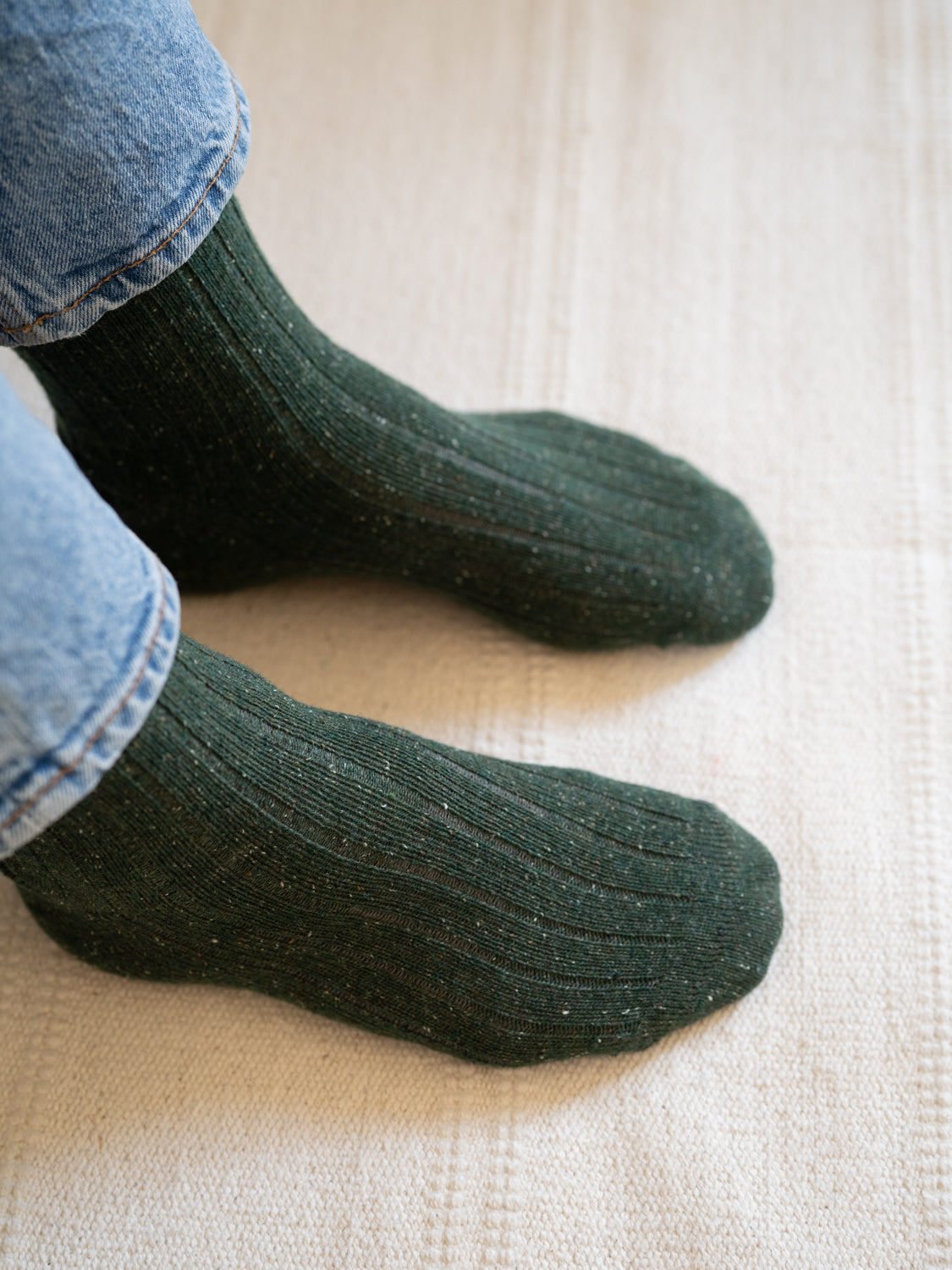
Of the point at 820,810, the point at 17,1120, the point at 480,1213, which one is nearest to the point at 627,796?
the point at 820,810

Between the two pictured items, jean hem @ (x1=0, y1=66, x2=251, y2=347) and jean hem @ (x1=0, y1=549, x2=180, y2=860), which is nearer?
jean hem @ (x1=0, y1=549, x2=180, y2=860)

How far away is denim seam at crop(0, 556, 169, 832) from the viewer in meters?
0.39

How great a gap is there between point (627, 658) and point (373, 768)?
0.25 m

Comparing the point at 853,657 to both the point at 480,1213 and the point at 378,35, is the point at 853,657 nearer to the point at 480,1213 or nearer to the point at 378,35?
the point at 480,1213

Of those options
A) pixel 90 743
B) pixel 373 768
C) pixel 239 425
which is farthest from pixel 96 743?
pixel 239 425

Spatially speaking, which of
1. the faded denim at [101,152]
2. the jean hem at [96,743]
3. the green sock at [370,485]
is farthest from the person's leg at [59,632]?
the green sock at [370,485]

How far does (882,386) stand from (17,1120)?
2.56 feet

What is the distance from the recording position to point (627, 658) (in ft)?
2.50

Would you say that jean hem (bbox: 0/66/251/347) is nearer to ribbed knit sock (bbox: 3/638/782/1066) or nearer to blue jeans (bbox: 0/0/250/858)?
blue jeans (bbox: 0/0/250/858)

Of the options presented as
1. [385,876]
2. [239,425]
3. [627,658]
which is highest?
[239,425]

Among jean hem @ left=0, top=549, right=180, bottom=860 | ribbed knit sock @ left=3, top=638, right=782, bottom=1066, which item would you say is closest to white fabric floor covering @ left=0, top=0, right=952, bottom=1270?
ribbed knit sock @ left=3, top=638, right=782, bottom=1066

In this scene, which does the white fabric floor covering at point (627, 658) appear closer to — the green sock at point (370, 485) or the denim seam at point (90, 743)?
the green sock at point (370, 485)

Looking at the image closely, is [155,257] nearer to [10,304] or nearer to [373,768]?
[10,304]

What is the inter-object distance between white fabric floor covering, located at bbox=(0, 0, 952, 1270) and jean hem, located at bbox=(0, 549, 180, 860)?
291 millimetres
